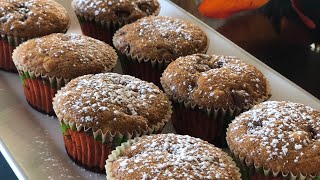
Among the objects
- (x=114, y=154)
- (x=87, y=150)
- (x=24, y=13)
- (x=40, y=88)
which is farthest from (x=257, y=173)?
(x=24, y=13)

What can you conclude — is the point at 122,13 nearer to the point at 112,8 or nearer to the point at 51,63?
the point at 112,8

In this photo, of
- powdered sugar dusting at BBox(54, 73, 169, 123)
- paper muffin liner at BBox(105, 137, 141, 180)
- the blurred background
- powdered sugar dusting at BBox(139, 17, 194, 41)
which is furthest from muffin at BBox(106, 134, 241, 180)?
the blurred background

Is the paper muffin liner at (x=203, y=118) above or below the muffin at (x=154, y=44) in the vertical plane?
below

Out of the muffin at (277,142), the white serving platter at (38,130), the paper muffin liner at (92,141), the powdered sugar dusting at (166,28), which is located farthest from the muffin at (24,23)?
the muffin at (277,142)

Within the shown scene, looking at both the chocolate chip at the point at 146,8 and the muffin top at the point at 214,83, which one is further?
the chocolate chip at the point at 146,8

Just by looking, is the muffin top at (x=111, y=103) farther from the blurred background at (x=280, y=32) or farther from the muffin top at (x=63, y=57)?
the blurred background at (x=280, y=32)

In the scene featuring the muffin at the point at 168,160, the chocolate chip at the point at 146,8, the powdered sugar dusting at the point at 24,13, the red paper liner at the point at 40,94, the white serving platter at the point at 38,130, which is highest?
the powdered sugar dusting at the point at 24,13
